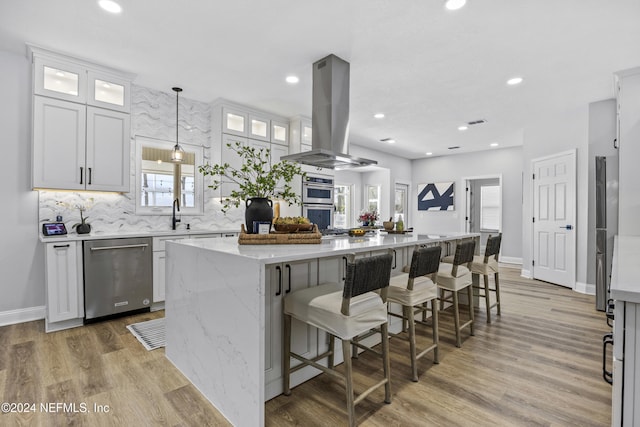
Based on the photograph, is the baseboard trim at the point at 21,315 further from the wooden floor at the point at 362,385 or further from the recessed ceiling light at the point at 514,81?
the recessed ceiling light at the point at 514,81

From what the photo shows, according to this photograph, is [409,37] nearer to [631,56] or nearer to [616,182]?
[631,56]

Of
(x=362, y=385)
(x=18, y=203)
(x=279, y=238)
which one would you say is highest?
(x=18, y=203)

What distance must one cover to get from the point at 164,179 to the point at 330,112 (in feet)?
8.21

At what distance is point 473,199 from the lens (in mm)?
8570

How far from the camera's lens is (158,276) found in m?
3.72

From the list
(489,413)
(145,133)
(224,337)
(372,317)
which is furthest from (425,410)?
(145,133)

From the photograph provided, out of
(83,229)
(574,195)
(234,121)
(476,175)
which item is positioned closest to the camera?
(83,229)

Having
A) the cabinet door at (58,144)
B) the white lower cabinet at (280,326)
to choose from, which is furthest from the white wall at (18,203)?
the white lower cabinet at (280,326)

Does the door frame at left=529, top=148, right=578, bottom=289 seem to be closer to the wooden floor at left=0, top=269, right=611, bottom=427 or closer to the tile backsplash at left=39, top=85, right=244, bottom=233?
the wooden floor at left=0, top=269, right=611, bottom=427

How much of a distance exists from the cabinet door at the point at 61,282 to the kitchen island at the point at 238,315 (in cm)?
142

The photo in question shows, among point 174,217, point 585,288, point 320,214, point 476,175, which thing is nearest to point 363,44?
point 320,214

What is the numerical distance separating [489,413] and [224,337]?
5.22 feet

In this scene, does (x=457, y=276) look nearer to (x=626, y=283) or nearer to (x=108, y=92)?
(x=626, y=283)

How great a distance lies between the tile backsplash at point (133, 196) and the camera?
3.61 meters
